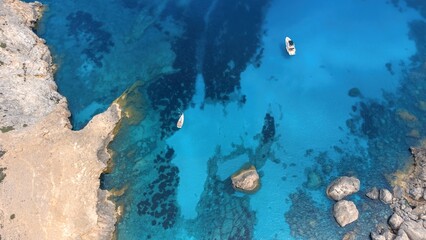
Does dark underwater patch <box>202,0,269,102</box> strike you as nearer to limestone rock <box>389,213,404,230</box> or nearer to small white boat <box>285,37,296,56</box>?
small white boat <box>285,37,296,56</box>

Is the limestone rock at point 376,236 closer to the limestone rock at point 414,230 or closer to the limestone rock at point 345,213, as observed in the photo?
the limestone rock at point 414,230

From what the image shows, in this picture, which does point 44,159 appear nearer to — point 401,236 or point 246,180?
point 246,180

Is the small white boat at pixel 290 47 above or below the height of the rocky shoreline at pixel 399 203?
above

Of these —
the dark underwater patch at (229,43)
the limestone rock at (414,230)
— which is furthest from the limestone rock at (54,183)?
the limestone rock at (414,230)

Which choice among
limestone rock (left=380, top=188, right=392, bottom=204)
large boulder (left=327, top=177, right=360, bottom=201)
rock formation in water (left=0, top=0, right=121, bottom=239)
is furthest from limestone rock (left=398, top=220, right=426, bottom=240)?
rock formation in water (left=0, top=0, right=121, bottom=239)

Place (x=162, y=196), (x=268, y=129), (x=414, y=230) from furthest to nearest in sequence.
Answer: (x=268, y=129)
(x=162, y=196)
(x=414, y=230)

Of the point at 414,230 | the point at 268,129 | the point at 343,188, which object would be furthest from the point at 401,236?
the point at 268,129
